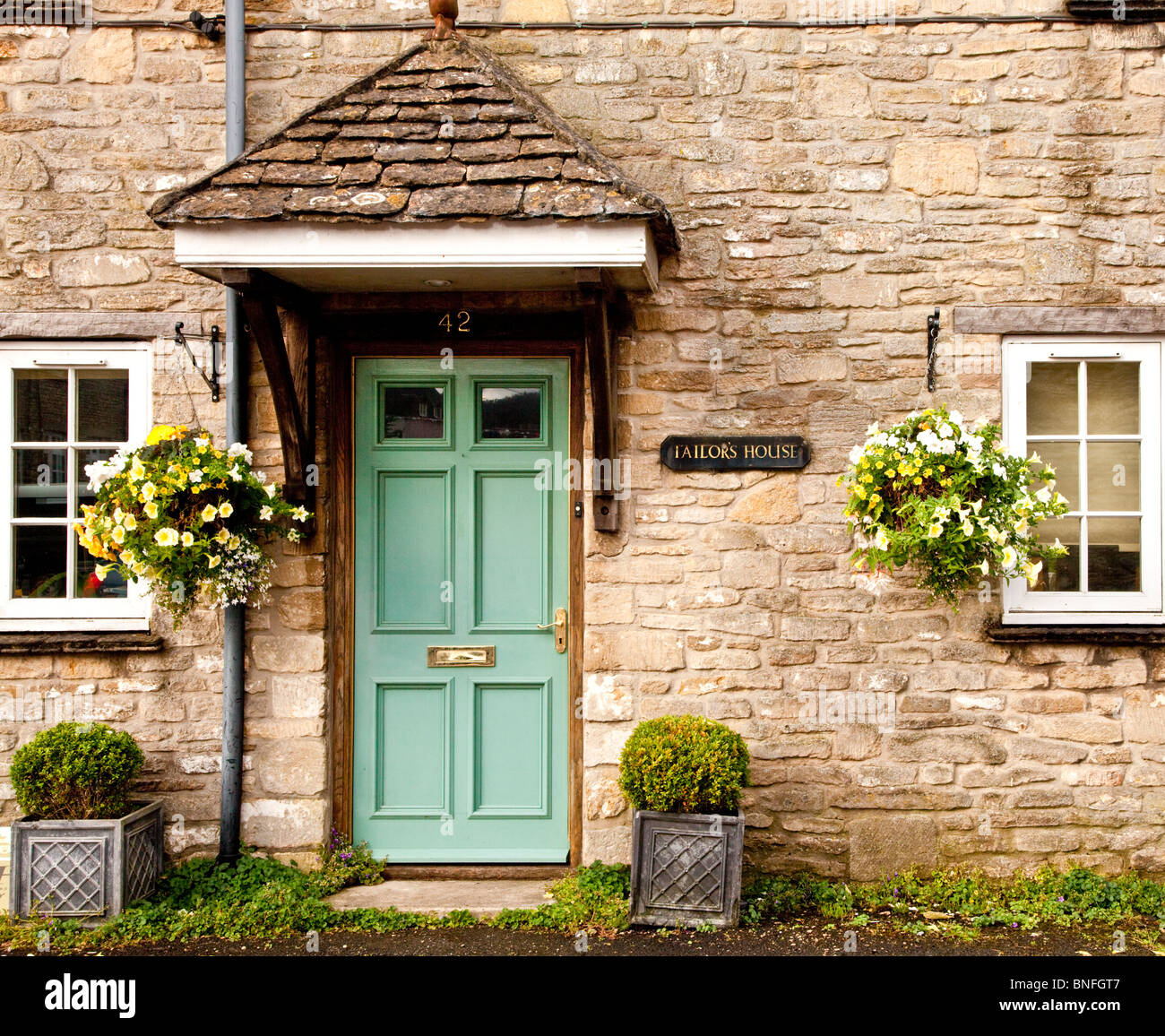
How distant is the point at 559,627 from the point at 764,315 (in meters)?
1.88

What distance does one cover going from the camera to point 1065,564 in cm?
485

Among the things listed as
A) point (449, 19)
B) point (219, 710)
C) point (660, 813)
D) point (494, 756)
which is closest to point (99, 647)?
point (219, 710)

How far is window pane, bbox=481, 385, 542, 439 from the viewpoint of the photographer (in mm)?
4949

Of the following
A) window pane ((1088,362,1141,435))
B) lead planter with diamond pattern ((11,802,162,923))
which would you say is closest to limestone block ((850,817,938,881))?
window pane ((1088,362,1141,435))

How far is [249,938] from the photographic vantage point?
4.25 meters

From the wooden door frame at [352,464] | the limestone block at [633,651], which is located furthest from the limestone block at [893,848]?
the wooden door frame at [352,464]

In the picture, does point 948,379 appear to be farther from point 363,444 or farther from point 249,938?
point 249,938

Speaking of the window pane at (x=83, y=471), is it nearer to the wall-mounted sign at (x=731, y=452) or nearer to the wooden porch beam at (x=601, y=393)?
the wooden porch beam at (x=601, y=393)

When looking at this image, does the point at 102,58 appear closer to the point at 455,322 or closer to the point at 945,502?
the point at 455,322

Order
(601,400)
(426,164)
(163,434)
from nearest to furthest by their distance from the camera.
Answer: (426,164) < (163,434) < (601,400)

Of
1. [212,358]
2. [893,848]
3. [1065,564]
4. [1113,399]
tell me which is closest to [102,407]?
[212,358]

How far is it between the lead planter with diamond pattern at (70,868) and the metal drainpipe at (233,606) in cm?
53

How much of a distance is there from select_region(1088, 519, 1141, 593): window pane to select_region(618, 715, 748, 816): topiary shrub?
6.87 ft

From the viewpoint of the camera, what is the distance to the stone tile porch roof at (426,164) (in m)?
3.97
